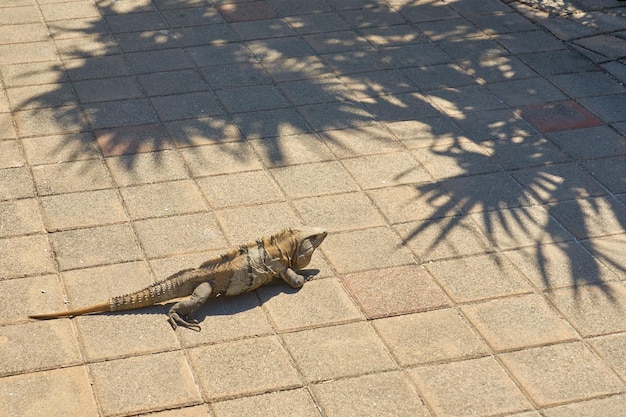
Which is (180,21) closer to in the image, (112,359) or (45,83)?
(45,83)

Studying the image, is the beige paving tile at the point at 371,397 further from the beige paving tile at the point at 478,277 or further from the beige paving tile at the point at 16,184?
the beige paving tile at the point at 16,184

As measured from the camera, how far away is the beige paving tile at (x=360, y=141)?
8859mm

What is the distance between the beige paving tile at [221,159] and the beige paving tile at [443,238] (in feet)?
5.31

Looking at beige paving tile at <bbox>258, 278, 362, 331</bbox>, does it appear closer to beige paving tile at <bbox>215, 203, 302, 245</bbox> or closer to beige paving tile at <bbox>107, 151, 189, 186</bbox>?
beige paving tile at <bbox>215, 203, 302, 245</bbox>

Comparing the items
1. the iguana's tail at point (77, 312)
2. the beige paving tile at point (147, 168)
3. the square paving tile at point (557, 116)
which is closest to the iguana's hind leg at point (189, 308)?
the iguana's tail at point (77, 312)

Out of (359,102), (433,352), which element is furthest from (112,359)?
(359,102)

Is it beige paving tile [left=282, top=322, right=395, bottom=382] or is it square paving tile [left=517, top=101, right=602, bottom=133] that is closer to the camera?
beige paving tile [left=282, top=322, right=395, bottom=382]

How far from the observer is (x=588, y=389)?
6188 millimetres

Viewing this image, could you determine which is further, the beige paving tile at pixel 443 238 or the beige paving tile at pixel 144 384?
the beige paving tile at pixel 443 238

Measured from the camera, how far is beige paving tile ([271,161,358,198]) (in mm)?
8195

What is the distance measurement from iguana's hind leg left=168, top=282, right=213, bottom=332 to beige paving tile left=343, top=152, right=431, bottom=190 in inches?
87.4

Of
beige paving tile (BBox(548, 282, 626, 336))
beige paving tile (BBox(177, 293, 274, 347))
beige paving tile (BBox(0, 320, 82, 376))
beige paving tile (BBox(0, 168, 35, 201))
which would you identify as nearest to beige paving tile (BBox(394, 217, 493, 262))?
beige paving tile (BBox(548, 282, 626, 336))

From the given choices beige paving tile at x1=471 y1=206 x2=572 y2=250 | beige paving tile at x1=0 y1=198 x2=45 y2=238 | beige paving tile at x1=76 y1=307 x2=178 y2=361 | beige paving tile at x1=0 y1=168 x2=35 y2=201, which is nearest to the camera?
beige paving tile at x1=76 y1=307 x2=178 y2=361

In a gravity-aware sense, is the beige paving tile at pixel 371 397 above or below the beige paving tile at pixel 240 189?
above
